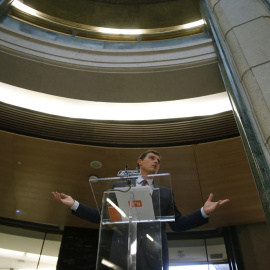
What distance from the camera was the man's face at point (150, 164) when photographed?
247 cm

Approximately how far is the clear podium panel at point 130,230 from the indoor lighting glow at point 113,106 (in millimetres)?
3558

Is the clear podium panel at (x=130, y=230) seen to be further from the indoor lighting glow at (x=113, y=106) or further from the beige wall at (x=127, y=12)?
the beige wall at (x=127, y=12)

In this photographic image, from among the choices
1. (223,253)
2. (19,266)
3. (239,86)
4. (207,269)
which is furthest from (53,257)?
(239,86)

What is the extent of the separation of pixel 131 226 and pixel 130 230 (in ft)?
0.10

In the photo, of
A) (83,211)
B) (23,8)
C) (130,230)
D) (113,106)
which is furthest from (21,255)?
(130,230)

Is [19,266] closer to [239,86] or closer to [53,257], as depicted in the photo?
[53,257]

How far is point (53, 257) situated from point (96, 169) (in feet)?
9.83

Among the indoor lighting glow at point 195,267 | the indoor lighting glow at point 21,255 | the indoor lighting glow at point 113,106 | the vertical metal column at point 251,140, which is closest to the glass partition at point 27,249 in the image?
the indoor lighting glow at point 21,255

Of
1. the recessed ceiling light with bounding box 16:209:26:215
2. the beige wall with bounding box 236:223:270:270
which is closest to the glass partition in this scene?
the recessed ceiling light with bounding box 16:209:26:215

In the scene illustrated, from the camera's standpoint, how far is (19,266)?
6.40 metres

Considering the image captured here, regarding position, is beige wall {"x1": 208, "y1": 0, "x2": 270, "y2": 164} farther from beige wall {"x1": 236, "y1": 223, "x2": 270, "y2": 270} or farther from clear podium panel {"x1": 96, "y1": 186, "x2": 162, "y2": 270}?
beige wall {"x1": 236, "y1": 223, "x2": 270, "y2": 270}

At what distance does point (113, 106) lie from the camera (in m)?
5.40

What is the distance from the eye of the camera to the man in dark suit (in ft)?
5.66

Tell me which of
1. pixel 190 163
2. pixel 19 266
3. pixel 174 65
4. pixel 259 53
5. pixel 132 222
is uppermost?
pixel 174 65
